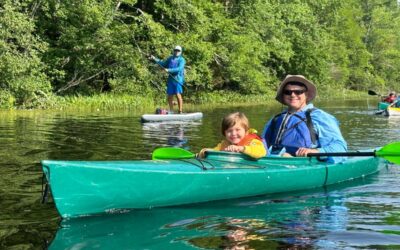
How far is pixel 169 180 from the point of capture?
422cm

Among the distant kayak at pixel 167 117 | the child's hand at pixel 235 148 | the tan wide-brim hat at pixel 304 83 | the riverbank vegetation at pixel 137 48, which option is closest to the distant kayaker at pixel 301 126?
the tan wide-brim hat at pixel 304 83

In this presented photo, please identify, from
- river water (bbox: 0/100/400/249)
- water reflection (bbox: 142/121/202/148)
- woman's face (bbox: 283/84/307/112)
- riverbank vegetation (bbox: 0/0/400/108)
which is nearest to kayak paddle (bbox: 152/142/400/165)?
river water (bbox: 0/100/400/249)

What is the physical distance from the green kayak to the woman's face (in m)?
0.60

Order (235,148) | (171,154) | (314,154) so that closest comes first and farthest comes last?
1. (235,148)
2. (171,154)
3. (314,154)

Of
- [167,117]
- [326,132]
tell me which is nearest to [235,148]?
[326,132]

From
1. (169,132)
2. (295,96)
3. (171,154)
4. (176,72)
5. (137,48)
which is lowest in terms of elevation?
(169,132)

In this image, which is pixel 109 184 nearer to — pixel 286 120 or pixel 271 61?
pixel 286 120

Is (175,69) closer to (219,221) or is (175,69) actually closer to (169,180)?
(169,180)

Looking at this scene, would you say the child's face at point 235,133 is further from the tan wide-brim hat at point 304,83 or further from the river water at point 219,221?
the tan wide-brim hat at point 304,83

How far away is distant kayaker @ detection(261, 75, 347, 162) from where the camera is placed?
5.58 m

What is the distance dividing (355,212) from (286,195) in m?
0.84

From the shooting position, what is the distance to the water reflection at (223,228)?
345 centimetres

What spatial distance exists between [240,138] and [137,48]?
47.0 feet

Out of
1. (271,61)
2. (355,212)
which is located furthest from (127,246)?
(271,61)
